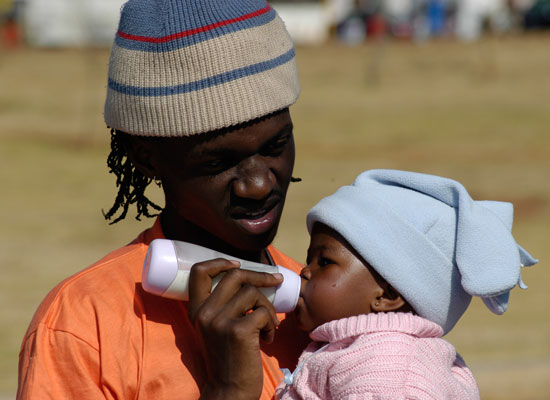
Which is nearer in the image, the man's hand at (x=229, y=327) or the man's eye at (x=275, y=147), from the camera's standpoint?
the man's hand at (x=229, y=327)

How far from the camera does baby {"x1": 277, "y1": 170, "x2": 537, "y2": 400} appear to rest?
252cm

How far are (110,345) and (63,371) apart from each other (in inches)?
4.9

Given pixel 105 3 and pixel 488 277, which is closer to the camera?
pixel 488 277

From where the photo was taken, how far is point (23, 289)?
9.60 metres

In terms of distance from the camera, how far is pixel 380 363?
8.16 ft

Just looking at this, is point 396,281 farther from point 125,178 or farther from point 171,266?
point 125,178

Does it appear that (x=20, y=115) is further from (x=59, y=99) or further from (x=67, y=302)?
(x=67, y=302)

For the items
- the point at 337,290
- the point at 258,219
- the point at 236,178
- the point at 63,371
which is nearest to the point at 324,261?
the point at 337,290

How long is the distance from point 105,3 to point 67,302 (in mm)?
37898

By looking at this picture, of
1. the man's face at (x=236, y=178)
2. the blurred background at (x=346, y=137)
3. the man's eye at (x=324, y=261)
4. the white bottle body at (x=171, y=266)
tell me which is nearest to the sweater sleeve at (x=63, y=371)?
the white bottle body at (x=171, y=266)

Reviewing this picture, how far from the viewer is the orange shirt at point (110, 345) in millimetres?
2186

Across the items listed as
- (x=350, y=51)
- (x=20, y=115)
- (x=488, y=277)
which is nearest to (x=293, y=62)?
(x=488, y=277)

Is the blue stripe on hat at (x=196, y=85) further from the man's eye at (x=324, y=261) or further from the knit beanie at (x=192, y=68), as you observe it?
the man's eye at (x=324, y=261)

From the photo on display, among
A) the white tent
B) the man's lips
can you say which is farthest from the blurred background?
the man's lips
